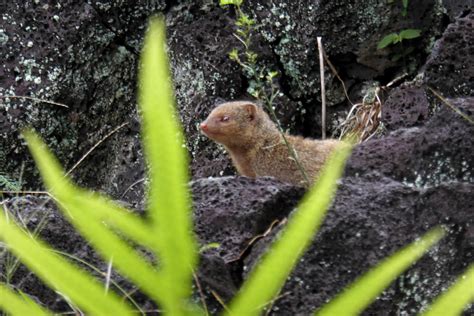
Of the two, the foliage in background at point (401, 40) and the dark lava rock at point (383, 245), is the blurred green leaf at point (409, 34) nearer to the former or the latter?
the foliage in background at point (401, 40)

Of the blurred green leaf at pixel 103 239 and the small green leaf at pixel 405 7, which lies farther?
the small green leaf at pixel 405 7

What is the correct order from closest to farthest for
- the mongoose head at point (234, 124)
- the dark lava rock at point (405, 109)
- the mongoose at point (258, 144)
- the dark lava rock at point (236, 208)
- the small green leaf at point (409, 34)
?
the dark lava rock at point (236, 208) < the dark lava rock at point (405, 109) < the mongoose at point (258, 144) < the mongoose head at point (234, 124) < the small green leaf at point (409, 34)

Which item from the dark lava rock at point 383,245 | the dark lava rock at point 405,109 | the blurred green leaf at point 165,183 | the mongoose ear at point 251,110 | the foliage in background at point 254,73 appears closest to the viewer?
the blurred green leaf at point 165,183

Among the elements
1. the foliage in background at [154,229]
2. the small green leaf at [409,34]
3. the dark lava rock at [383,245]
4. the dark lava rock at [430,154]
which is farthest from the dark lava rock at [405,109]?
the foliage in background at [154,229]

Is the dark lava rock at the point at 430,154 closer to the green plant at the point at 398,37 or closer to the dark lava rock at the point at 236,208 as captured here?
the dark lava rock at the point at 236,208

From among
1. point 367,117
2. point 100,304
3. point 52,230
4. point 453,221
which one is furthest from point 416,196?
point 367,117

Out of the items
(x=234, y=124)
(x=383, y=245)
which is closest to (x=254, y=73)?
(x=383, y=245)

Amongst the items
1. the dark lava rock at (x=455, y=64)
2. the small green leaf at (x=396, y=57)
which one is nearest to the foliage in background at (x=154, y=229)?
the dark lava rock at (x=455, y=64)

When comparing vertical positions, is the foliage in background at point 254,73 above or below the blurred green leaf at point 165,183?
below

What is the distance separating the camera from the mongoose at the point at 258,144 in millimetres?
3994

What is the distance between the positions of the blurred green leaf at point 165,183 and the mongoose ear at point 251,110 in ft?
13.2

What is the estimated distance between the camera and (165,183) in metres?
0.38

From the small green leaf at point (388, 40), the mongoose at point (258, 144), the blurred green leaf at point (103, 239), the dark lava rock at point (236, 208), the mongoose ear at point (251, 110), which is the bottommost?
the mongoose at point (258, 144)

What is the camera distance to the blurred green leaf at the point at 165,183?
15.0 inches
